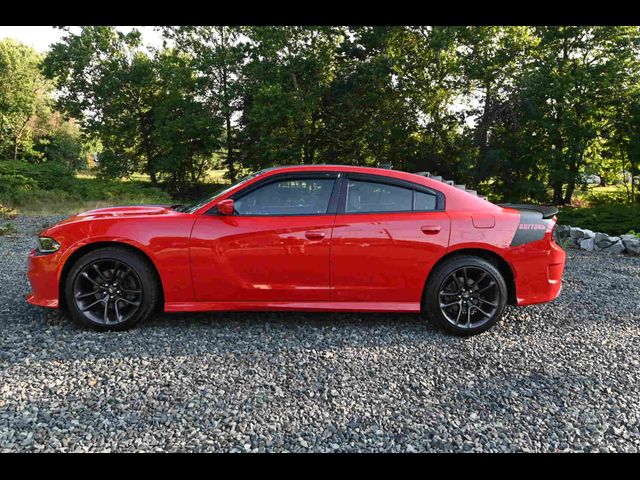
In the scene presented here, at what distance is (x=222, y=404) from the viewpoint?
2.55 m

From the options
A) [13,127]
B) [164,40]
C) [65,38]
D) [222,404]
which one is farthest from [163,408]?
[13,127]

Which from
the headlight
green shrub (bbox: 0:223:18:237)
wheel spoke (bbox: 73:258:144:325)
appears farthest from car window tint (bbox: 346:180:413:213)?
green shrub (bbox: 0:223:18:237)

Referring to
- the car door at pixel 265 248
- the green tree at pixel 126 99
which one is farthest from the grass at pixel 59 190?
the car door at pixel 265 248

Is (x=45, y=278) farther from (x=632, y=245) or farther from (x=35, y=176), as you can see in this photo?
(x=35, y=176)

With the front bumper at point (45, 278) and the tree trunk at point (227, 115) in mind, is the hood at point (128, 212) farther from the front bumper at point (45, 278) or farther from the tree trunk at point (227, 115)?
the tree trunk at point (227, 115)

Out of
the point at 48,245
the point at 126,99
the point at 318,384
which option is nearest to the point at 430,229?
the point at 318,384

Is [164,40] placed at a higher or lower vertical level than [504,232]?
higher

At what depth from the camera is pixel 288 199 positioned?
3.70m

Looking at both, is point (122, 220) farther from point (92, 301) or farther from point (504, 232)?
point (504, 232)

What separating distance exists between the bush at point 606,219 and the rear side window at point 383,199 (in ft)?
22.3

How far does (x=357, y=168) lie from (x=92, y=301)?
102 inches

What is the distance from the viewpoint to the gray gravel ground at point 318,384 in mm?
2275

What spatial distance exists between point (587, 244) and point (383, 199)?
574cm
